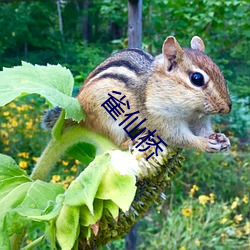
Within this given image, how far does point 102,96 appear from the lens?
0.82m

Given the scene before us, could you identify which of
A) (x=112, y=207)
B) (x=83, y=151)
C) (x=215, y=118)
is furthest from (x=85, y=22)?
(x=112, y=207)

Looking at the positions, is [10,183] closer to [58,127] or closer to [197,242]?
[58,127]

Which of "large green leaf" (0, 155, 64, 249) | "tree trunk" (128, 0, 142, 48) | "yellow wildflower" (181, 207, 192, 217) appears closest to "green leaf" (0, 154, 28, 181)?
"large green leaf" (0, 155, 64, 249)

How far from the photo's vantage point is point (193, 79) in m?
0.75

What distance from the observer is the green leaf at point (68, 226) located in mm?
506

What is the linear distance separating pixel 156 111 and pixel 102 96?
0.10m

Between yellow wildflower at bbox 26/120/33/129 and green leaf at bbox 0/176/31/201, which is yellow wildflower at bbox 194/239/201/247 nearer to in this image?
yellow wildflower at bbox 26/120/33/129

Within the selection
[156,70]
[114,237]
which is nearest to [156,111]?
[156,70]

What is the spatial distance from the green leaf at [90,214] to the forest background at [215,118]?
81 cm

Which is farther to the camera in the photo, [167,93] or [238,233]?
[238,233]

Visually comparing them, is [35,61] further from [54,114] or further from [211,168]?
[54,114]

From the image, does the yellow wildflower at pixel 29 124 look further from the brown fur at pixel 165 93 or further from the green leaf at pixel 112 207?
the green leaf at pixel 112 207

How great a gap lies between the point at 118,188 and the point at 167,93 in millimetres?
333

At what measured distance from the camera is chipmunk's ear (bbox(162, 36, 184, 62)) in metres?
0.76
